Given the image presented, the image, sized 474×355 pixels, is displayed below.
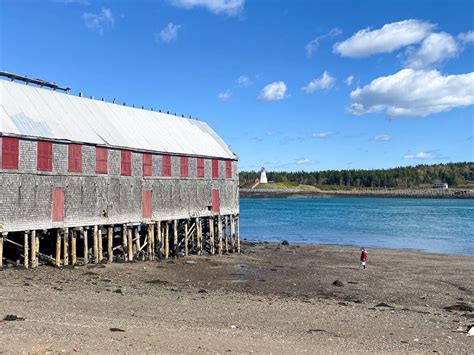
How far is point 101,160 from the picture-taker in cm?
3275

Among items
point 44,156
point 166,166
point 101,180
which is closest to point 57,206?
point 44,156

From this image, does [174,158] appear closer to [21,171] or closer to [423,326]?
[21,171]

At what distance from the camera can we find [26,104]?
3108 centimetres

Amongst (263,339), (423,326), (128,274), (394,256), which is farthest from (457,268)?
(263,339)

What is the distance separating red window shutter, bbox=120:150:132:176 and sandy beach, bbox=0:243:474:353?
242 inches

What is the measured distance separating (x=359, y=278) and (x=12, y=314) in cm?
2329

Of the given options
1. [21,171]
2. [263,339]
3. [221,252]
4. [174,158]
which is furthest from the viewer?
[221,252]

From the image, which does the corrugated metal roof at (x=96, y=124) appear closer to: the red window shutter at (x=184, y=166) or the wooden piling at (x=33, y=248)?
the red window shutter at (x=184, y=166)

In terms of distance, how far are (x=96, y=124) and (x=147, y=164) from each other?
446 centimetres

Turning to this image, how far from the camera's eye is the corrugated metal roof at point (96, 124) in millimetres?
29688

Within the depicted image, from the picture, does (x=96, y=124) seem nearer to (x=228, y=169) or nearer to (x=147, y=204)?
(x=147, y=204)

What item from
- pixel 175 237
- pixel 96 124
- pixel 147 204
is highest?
pixel 96 124

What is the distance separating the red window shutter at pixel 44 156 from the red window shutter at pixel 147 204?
831 centimetres

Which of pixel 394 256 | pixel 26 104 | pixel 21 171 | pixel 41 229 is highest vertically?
pixel 26 104
